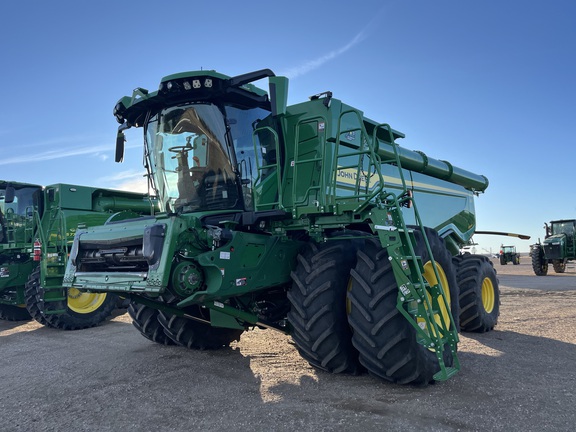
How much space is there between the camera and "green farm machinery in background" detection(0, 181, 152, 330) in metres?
8.95

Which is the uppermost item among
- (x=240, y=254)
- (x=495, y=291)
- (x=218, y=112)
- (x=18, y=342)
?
(x=218, y=112)

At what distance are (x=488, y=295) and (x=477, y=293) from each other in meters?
0.79

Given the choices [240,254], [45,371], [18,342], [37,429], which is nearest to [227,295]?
[240,254]

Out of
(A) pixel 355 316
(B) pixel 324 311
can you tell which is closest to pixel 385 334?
(A) pixel 355 316

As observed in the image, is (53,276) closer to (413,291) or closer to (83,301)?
(83,301)

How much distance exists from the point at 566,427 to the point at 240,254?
3.18m

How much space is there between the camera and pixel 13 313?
11.1 m

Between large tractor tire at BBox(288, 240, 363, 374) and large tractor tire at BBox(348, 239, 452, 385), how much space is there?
232 mm

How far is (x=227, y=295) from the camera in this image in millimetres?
4852

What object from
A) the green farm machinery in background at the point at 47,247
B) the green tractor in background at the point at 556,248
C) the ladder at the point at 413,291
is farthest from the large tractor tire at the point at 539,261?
the ladder at the point at 413,291

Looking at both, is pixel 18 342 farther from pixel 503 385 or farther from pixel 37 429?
pixel 503 385

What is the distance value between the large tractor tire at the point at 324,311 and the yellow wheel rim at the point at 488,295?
426 cm

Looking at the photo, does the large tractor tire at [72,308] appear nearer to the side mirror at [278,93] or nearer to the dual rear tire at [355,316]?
the dual rear tire at [355,316]

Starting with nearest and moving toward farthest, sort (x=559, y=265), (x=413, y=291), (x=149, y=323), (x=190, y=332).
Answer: (x=413, y=291)
(x=190, y=332)
(x=149, y=323)
(x=559, y=265)
